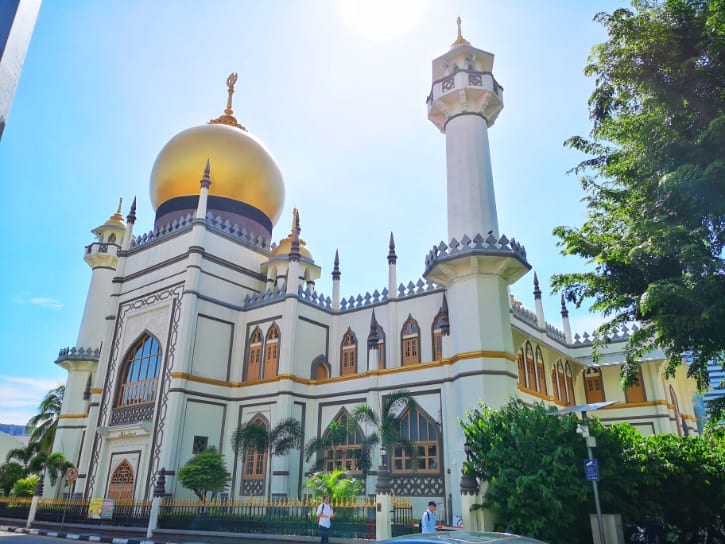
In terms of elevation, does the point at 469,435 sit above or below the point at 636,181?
below

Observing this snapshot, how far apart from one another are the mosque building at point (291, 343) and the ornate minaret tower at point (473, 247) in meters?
0.06

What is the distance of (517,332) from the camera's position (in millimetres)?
19891

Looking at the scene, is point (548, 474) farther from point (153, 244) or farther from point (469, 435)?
point (153, 244)

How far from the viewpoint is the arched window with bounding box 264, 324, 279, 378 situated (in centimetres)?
2034

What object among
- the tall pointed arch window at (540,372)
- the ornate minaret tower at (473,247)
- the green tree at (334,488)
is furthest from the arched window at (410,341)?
the green tree at (334,488)

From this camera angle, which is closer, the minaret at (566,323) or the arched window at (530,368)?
the arched window at (530,368)

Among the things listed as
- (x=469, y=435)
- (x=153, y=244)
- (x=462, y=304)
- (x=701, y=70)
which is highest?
(x=153, y=244)

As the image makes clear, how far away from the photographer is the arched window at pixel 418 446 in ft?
Answer: 53.8

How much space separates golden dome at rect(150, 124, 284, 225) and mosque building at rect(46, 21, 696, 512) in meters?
0.07

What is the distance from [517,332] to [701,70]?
476 inches

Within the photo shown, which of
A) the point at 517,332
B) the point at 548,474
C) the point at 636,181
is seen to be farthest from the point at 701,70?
the point at 517,332

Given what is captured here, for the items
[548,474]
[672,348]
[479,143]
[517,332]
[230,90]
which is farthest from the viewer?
[230,90]

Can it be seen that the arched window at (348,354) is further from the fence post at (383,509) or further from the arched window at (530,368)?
the fence post at (383,509)

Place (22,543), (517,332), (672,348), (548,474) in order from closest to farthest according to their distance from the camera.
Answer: (548,474) < (672,348) < (22,543) < (517,332)
